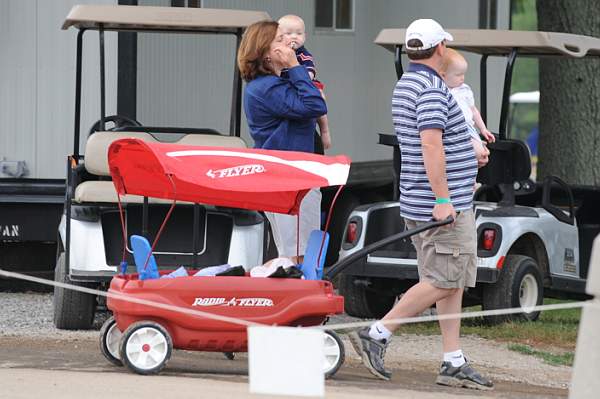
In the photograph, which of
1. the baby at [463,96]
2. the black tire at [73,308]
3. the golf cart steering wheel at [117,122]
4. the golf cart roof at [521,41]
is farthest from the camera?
the golf cart steering wheel at [117,122]

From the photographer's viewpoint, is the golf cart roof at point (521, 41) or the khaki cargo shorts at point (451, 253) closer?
the khaki cargo shorts at point (451, 253)

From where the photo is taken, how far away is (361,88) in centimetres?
1412

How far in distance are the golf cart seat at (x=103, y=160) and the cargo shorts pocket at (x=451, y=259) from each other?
2266 mm

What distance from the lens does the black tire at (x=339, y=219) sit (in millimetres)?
13938

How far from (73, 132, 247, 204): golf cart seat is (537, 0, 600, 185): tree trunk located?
482cm

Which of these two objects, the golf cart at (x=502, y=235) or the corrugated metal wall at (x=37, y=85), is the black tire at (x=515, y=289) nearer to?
the golf cart at (x=502, y=235)

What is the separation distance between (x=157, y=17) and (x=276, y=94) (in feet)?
6.56

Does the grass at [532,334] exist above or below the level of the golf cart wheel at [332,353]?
below

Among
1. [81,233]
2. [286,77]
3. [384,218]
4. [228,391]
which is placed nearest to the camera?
[228,391]

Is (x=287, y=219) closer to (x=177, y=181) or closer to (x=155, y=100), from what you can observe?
(x=177, y=181)

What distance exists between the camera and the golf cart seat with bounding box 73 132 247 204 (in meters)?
9.54

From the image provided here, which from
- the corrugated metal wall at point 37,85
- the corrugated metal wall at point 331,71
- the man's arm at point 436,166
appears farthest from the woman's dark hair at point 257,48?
the corrugated metal wall at point 331,71

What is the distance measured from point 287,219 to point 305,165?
1.13m

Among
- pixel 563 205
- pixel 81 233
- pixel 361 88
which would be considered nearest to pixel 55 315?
pixel 81 233
